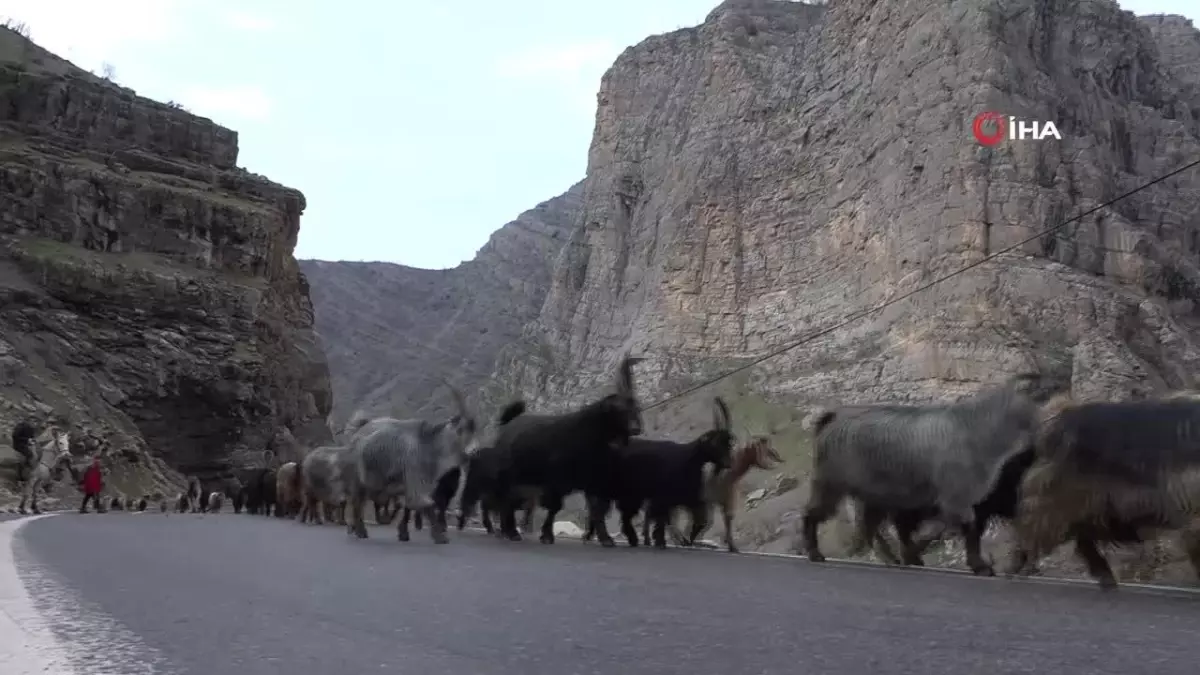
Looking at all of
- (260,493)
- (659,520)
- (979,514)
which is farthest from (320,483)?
(979,514)

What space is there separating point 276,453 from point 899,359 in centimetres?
2969

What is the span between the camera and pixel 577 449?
13.6m

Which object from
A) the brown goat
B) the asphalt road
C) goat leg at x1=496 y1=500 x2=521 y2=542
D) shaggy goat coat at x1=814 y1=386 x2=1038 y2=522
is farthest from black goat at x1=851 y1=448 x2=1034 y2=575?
goat leg at x1=496 y1=500 x2=521 y2=542

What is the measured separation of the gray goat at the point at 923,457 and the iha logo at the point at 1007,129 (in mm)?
22293

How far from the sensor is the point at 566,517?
31406mm

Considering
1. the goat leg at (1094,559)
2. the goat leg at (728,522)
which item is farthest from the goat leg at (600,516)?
the goat leg at (1094,559)

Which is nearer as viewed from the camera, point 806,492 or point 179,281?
point 806,492

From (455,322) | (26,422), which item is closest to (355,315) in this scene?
(455,322)

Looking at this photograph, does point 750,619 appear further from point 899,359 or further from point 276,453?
point 276,453

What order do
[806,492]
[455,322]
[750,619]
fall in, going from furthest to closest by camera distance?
[455,322]
[806,492]
[750,619]

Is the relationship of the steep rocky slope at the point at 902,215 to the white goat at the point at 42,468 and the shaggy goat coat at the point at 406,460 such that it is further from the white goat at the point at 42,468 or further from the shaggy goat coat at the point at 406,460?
the white goat at the point at 42,468

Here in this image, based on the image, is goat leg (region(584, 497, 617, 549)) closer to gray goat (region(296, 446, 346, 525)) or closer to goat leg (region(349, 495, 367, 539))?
goat leg (region(349, 495, 367, 539))

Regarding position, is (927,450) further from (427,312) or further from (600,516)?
(427,312)

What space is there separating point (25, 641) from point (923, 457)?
7.52m
